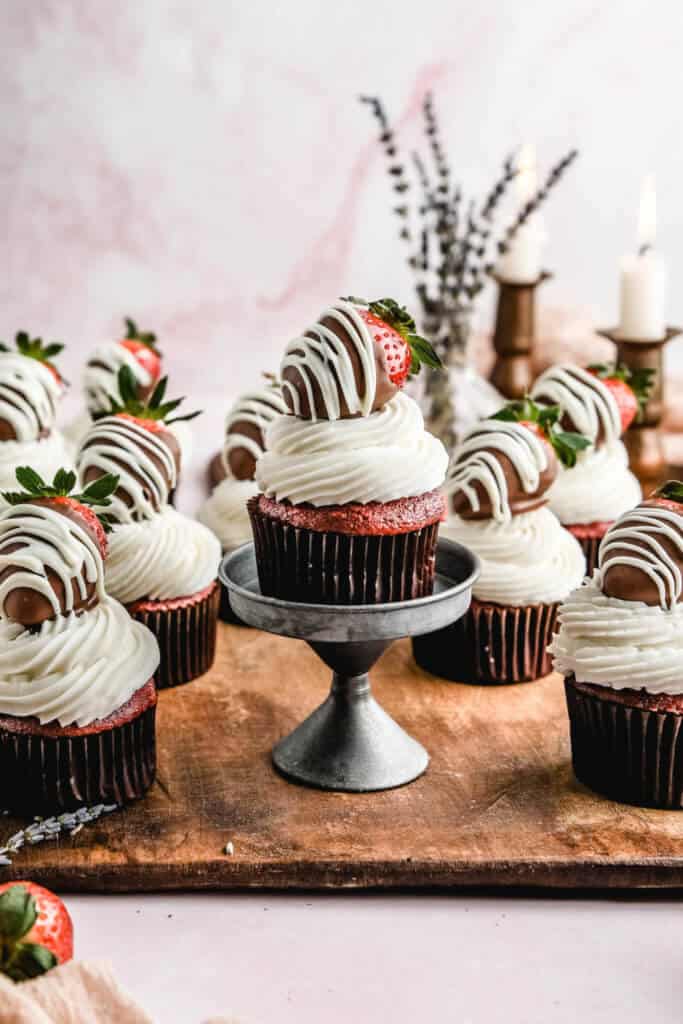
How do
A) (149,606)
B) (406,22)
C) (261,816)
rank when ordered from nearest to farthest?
(261,816) < (149,606) < (406,22)

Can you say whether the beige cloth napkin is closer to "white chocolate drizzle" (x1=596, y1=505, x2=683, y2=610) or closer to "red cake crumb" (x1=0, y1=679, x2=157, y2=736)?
"red cake crumb" (x1=0, y1=679, x2=157, y2=736)

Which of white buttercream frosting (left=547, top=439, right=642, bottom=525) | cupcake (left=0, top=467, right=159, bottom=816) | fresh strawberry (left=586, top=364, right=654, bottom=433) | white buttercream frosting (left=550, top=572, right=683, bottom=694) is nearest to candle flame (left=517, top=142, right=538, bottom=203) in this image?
fresh strawberry (left=586, top=364, right=654, bottom=433)

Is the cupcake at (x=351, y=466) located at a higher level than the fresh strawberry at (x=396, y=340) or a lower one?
lower

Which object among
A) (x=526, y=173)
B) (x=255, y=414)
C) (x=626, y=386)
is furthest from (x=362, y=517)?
(x=526, y=173)

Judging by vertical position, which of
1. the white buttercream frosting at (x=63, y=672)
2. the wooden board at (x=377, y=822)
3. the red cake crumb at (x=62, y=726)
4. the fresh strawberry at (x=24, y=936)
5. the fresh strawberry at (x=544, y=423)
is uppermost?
the fresh strawberry at (x=544, y=423)

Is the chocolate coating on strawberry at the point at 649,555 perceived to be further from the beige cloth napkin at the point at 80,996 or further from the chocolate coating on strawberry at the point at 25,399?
the chocolate coating on strawberry at the point at 25,399

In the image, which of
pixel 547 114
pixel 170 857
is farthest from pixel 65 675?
pixel 547 114

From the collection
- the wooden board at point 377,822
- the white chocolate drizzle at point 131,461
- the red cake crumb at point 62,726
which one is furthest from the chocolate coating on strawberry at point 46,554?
the white chocolate drizzle at point 131,461

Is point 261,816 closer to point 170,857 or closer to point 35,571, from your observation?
point 170,857
